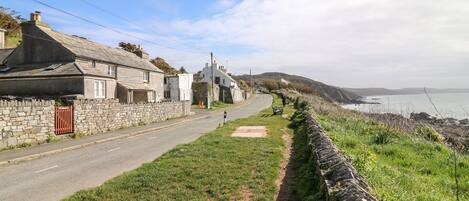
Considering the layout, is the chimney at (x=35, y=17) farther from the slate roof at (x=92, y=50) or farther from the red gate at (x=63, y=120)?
the red gate at (x=63, y=120)

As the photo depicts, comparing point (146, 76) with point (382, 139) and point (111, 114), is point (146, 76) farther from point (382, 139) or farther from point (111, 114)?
point (382, 139)

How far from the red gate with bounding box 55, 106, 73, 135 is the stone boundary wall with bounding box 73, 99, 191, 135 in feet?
1.53

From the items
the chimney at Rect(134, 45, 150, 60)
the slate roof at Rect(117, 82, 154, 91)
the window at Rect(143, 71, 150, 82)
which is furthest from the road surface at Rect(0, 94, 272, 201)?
the chimney at Rect(134, 45, 150, 60)

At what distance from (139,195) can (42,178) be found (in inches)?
180

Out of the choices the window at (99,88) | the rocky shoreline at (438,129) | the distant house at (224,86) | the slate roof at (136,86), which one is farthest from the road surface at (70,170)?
the distant house at (224,86)

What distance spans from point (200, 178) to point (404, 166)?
21.7 ft

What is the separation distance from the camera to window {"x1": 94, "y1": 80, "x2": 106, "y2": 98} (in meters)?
30.3

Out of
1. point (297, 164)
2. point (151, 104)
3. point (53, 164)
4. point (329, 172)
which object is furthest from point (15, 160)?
point (151, 104)

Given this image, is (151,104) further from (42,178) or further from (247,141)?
(42,178)

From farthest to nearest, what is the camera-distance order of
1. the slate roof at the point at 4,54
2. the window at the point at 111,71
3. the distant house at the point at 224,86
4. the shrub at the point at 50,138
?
the distant house at the point at 224,86 → the window at the point at 111,71 → the slate roof at the point at 4,54 → the shrub at the point at 50,138

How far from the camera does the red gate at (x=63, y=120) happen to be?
2103 cm

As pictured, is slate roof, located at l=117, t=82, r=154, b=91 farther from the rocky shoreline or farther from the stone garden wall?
the rocky shoreline

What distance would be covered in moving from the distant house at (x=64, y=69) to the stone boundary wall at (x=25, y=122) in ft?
22.5

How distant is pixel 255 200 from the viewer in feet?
27.6
